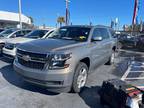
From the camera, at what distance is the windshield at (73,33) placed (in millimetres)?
5714

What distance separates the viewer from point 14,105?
13.7ft

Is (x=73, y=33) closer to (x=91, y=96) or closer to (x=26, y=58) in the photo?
(x=26, y=58)

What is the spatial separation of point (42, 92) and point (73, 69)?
1.17 meters

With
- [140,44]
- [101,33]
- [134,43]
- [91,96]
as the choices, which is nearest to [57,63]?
[91,96]

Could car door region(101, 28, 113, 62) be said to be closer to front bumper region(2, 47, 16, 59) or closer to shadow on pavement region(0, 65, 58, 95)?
shadow on pavement region(0, 65, 58, 95)

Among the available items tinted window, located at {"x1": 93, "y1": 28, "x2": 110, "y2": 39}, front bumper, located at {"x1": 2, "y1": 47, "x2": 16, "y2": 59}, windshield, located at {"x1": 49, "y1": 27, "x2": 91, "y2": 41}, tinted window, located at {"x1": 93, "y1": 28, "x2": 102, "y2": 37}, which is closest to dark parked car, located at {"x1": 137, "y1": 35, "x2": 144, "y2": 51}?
tinted window, located at {"x1": 93, "y1": 28, "x2": 110, "y2": 39}

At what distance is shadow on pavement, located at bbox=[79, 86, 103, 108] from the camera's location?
4.44m

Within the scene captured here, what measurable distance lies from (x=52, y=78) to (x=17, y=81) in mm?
2014

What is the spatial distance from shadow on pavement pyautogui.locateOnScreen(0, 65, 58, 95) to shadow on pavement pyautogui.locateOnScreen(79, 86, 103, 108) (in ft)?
2.92

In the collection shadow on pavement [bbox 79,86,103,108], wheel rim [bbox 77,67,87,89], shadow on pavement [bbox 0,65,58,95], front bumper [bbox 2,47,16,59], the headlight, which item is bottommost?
shadow on pavement [bbox 79,86,103,108]

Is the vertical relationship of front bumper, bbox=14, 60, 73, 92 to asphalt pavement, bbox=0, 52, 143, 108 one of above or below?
above

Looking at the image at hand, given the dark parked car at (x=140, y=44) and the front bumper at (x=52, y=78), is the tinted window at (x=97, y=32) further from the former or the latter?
the dark parked car at (x=140, y=44)

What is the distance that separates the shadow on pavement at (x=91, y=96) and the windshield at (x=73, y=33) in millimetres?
1519

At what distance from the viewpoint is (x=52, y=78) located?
4.26 meters
